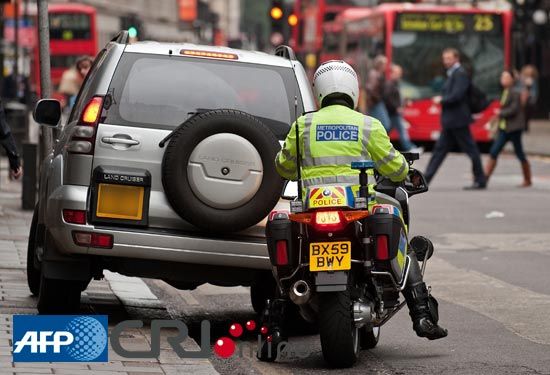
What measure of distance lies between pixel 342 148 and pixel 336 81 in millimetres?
379

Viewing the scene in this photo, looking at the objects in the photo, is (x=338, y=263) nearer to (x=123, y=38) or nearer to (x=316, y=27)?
(x=123, y=38)

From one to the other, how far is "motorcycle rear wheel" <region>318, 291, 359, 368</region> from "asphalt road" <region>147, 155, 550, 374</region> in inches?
4.8

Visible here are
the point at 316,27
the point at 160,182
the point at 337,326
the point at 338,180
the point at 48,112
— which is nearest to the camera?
the point at 337,326

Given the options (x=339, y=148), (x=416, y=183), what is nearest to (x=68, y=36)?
(x=416, y=183)

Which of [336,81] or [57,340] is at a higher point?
[336,81]

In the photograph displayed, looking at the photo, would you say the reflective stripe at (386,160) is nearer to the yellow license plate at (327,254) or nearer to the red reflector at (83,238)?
the yellow license plate at (327,254)

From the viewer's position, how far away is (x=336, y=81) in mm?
8648

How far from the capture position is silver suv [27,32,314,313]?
9.27m

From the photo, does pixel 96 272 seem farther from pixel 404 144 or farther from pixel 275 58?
pixel 404 144

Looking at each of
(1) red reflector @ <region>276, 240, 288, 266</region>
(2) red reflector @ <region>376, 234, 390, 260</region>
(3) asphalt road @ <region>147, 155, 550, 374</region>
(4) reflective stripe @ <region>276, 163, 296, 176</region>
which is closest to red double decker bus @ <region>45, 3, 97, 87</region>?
(3) asphalt road @ <region>147, 155, 550, 374</region>

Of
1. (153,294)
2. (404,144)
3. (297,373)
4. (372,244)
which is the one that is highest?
(372,244)

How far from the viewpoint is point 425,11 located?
3588cm

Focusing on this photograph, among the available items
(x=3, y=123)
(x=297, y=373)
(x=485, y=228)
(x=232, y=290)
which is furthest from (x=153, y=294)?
(x=485, y=228)

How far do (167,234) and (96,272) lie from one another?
0.63 metres
